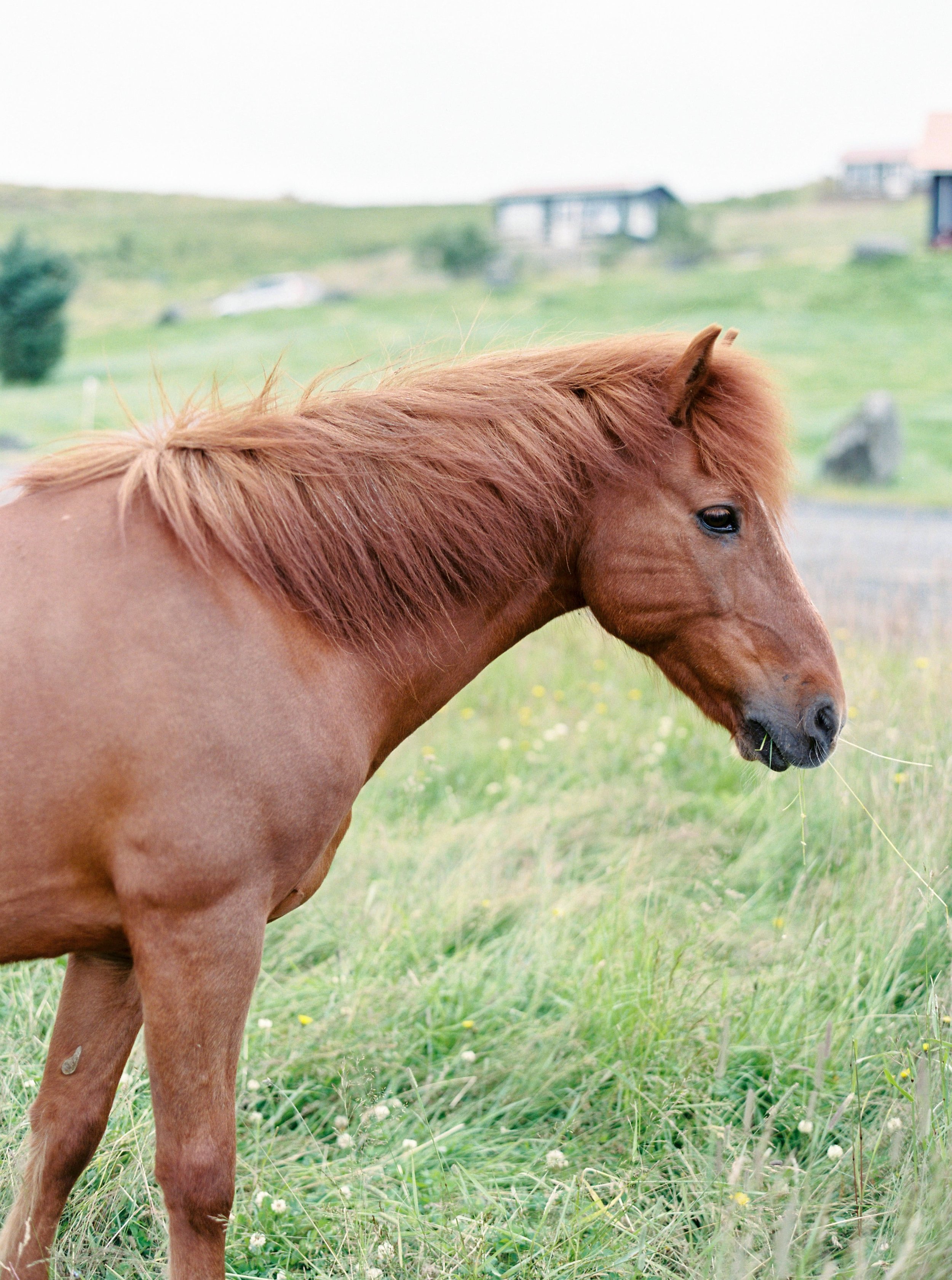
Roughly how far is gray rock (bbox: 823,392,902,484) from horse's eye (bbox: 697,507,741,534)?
14.3m

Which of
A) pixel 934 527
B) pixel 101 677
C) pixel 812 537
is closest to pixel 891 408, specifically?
pixel 934 527

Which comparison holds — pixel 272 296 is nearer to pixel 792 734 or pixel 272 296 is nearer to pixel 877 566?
pixel 877 566

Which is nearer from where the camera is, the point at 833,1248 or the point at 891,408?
the point at 833,1248

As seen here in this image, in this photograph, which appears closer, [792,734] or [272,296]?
[792,734]

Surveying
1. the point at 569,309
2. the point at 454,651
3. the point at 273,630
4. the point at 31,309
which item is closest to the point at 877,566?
the point at 454,651

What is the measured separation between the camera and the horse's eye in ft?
7.41

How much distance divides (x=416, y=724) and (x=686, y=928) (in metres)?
1.71

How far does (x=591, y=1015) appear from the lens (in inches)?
119

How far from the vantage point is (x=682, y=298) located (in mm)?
30672

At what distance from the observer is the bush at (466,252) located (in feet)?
132

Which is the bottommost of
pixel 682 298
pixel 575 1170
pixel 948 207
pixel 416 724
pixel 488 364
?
pixel 575 1170

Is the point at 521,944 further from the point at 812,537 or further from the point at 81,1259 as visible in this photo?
the point at 812,537

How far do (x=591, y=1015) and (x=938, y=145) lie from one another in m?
29.7

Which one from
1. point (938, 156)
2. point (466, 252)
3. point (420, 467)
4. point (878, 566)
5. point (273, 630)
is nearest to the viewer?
point (273, 630)
